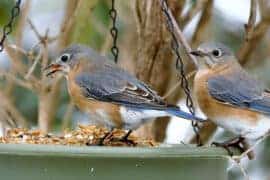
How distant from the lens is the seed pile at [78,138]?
4.25 metres

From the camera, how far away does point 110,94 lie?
4453 millimetres

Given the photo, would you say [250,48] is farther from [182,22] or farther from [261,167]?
[261,167]

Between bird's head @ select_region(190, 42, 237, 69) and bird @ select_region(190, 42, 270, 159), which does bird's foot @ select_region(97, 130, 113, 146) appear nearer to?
bird @ select_region(190, 42, 270, 159)

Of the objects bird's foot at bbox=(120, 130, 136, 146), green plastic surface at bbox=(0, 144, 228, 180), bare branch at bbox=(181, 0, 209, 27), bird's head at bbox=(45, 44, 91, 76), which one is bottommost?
green plastic surface at bbox=(0, 144, 228, 180)

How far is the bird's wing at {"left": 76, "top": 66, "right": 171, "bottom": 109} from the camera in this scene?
4.34 metres

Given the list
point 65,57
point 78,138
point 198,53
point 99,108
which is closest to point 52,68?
point 65,57

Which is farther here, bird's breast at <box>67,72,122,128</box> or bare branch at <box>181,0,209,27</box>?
bare branch at <box>181,0,209,27</box>

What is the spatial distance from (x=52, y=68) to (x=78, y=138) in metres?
0.61

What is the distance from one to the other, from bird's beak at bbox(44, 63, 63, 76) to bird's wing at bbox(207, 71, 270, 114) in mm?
879

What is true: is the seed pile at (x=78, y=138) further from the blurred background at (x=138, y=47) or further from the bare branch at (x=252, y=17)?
the bare branch at (x=252, y=17)

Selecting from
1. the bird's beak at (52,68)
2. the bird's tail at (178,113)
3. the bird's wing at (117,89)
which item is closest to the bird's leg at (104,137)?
the bird's wing at (117,89)

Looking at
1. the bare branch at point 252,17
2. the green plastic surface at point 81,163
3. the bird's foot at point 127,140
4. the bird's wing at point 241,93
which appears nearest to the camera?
the green plastic surface at point 81,163

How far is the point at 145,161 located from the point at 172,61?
244 cm

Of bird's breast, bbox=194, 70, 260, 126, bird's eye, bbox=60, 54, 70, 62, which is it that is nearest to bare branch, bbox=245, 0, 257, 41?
bird's breast, bbox=194, 70, 260, 126
